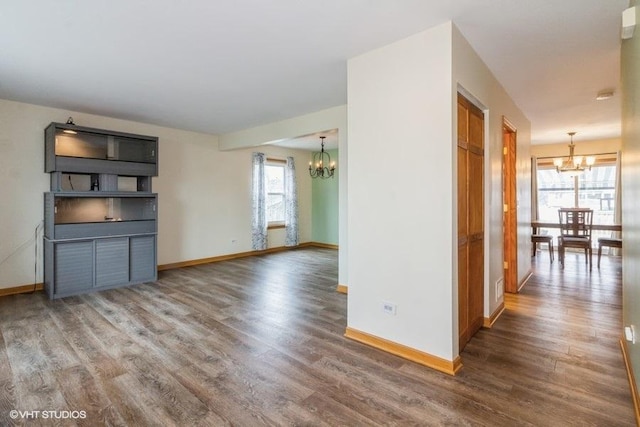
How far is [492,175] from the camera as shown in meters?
3.21

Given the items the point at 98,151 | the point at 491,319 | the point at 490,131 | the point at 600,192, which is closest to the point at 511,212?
the point at 490,131

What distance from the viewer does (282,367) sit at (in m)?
2.38

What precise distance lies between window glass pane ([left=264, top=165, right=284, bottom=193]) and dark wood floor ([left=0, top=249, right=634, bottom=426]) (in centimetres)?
413

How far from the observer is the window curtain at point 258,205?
7.14 metres

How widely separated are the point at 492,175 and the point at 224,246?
5246mm

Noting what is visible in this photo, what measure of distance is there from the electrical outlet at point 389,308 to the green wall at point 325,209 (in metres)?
5.53

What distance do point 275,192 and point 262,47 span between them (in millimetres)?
5304

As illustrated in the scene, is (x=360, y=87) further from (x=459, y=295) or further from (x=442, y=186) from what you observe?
(x=459, y=295)

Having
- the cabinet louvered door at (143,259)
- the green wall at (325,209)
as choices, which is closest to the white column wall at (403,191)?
the cabinet louvered door at (143,259)

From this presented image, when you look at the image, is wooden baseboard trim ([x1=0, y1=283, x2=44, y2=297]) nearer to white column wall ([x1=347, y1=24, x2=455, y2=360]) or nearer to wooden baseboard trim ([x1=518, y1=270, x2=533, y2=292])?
white column wall ([x1=347, y1=24, x2=455, y2=360])

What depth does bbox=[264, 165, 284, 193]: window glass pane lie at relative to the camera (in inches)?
303

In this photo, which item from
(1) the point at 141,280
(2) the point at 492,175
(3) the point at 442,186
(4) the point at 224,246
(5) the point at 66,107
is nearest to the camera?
(3) the point at 442,186

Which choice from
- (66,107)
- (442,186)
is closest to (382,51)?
(442,186)

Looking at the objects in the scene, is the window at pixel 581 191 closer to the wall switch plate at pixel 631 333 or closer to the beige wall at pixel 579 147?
the beige wall at pixel 579 147
